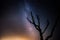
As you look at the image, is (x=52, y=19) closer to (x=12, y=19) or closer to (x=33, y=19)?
(x=33, y=19)

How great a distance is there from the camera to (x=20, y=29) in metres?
2.22

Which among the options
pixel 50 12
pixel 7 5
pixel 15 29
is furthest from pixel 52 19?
pixel 7 5

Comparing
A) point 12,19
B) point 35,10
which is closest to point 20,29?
point 12,19

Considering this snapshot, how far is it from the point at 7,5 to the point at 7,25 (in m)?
0.34

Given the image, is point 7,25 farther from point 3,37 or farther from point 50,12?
point 50,12

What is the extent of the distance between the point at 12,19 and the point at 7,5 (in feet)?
0.84

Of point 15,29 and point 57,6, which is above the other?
point 57,6

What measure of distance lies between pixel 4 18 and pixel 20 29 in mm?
333

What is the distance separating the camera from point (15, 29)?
7.24 ft

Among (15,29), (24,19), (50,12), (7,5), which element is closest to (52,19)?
(50,12)

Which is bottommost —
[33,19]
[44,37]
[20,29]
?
[44,37]

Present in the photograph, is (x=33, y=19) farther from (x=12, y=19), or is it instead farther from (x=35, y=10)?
(x=12, y=19)

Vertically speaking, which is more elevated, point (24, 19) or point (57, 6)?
point (57, 6)

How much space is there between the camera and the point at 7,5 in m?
2.21
